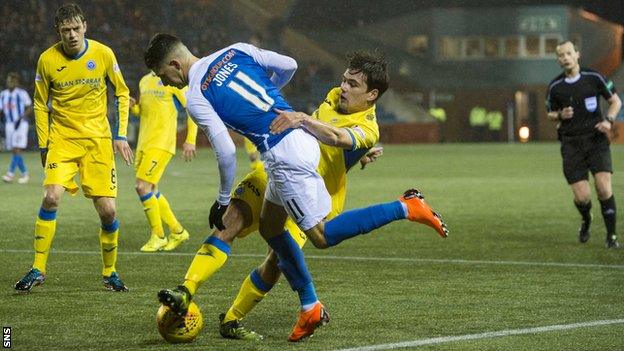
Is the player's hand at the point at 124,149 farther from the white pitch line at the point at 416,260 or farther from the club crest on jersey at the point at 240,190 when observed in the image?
the white pitch line at the point at 416,260

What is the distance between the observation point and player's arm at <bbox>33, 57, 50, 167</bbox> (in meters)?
9.12

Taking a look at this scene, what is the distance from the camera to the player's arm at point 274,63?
22.5 feet

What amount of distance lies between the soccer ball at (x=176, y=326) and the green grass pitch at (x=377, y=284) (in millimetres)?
73

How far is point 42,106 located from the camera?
9.20 metres

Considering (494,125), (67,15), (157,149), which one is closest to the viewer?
(67,15)

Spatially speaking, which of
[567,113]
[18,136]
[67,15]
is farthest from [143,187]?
[18,136]

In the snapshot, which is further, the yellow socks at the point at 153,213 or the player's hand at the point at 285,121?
the yellow socks at the point at 153,213

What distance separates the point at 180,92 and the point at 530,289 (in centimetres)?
502

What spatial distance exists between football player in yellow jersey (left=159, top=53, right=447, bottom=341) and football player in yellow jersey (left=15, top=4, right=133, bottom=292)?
2.18 m

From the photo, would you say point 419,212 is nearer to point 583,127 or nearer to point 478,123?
point 583,127

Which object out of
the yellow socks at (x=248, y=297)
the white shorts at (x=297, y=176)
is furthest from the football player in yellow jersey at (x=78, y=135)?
the white shorts at (x=297, y=176)

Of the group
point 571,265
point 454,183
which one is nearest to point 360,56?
point 571,265

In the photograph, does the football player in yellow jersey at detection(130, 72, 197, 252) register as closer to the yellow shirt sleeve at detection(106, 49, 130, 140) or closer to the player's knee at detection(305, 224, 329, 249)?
the yellow shirt sleeve at detection(106, 49, 130, 140)

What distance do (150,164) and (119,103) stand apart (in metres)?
3.15
